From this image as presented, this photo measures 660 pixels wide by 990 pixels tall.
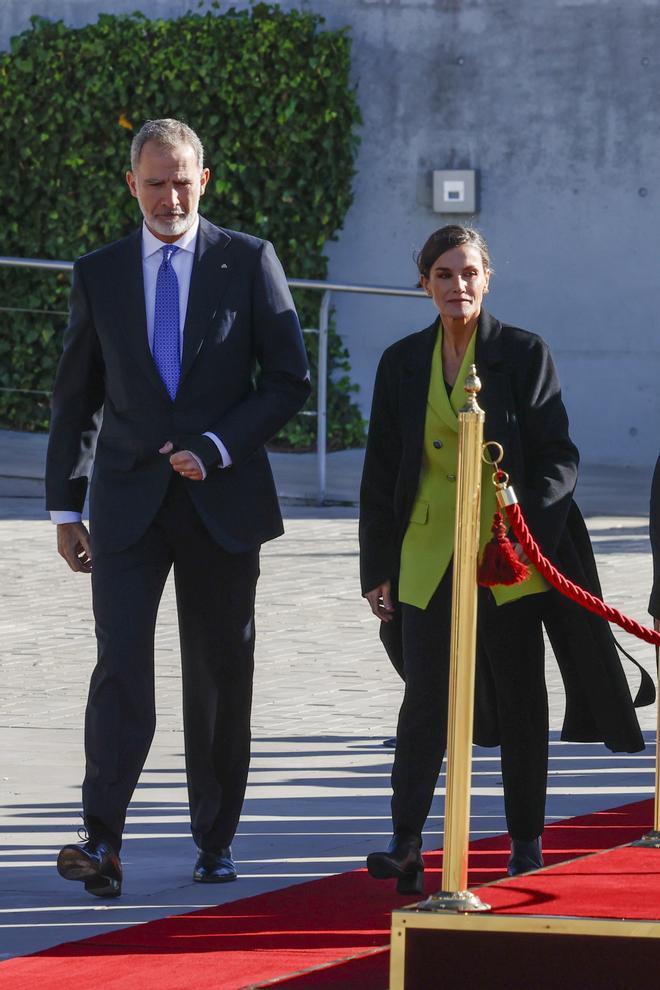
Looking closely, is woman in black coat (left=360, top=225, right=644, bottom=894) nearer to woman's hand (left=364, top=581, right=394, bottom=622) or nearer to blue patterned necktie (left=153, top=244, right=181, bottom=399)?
woman's hand (left=364, top=581, right=394, bottom=622)

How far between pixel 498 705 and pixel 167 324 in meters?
1.34

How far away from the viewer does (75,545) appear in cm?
584

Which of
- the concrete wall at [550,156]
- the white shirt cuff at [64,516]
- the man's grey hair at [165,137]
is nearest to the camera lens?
the man's grey hair at [165,137]

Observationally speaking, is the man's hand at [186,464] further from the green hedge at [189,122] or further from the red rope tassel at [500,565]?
the green hedge at [189,122]

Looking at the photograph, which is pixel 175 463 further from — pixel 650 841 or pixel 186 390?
pixel 650 841

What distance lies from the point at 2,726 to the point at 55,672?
3.45ft

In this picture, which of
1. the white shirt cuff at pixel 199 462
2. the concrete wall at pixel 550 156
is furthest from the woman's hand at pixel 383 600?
the concrete wall at pixel 550 156

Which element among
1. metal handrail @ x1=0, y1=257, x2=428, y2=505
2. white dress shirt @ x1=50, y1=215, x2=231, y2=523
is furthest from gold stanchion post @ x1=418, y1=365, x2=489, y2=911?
metal handrail @ x1=0, y1=257, x2=428, y2=505

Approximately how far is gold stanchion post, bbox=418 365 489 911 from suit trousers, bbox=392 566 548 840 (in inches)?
41.0

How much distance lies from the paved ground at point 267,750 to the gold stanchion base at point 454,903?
991 mm

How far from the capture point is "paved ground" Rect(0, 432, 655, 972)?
5654 millimetres

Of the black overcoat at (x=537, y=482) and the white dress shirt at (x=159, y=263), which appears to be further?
the white dress shirt at (x=159, y=263)

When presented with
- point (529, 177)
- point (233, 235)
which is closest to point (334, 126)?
point (529, 177)

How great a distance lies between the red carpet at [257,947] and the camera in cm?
451
